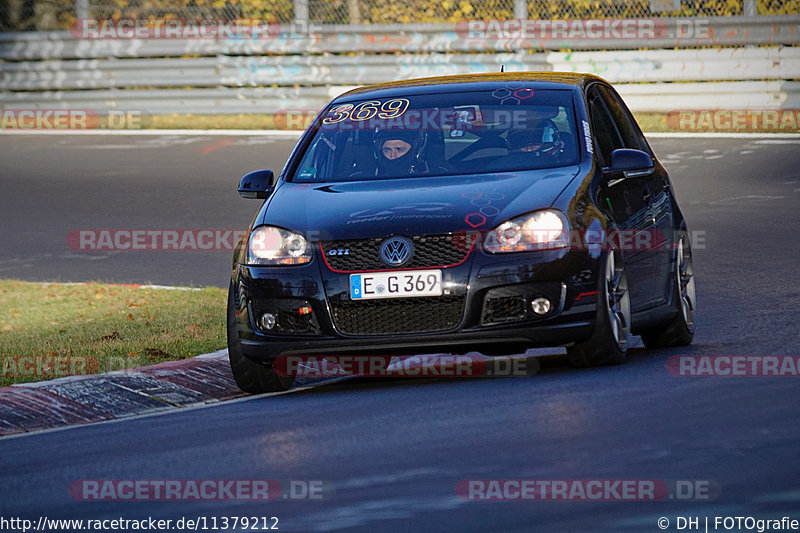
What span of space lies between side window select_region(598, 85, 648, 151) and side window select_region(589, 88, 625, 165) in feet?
0.41

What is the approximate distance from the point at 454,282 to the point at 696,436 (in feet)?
5.83

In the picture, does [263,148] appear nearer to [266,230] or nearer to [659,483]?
[266,230]

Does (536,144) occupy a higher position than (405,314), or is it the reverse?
(536,144)

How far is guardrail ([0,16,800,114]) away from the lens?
2069cm

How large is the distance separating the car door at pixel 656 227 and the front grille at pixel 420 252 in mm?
1434

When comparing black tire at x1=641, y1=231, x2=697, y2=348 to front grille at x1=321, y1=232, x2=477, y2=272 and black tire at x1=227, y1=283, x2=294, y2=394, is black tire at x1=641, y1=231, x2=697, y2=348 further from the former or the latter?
black tire at x1=227, y1=283, x2=294, y2=394

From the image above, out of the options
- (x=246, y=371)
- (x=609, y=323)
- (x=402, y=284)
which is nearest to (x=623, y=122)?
(x=609, y=323)

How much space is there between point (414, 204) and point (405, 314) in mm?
589

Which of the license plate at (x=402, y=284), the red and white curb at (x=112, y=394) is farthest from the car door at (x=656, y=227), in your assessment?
the red and white curb at (x=112, y=394)

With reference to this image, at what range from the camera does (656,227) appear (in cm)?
934

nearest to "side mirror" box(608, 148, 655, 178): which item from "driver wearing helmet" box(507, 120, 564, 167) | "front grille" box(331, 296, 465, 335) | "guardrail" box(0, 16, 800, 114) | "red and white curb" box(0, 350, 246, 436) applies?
"driver wearing helmet" box(507, 120, 564, 167)

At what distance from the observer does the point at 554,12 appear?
73.1ft

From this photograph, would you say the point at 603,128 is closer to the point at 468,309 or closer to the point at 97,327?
the point at 468,309

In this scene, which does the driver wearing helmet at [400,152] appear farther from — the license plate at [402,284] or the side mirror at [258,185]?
the license plate at [402,284]
